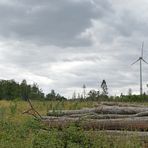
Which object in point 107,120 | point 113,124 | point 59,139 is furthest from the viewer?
point 107,120

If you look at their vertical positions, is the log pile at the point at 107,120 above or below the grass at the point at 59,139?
above

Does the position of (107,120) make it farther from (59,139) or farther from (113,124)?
(59,139)

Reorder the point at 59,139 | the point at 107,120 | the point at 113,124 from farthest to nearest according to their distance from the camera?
the point at 107,120 < the point at 113,124 < the point at 59,139

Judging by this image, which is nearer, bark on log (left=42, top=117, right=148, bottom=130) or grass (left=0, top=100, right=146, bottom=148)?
grass (left=0, top=100, right=146, bottom=148)

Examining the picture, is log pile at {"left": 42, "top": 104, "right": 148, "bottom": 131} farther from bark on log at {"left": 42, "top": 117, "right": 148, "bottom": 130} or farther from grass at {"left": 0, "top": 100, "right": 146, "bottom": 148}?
grass at {"left": 0, "top": 100, "right": 146, "bottom": 148}

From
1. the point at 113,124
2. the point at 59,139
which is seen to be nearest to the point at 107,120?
the point at 113,124

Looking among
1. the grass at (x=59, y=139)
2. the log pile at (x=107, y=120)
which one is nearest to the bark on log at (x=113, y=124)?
the log pile at (x=107, y=120)

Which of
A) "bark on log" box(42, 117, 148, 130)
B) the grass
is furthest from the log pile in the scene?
the grass

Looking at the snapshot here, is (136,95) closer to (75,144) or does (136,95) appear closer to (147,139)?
(147,139)

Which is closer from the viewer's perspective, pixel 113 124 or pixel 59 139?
pixel 59 139

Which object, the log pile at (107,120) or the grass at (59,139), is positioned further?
the log pile at (107,120)

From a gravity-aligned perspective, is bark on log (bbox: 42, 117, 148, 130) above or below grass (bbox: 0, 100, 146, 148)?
above

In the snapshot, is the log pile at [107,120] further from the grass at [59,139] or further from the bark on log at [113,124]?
the grass at [59,139]

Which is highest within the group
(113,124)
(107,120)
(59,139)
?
(107,120)
